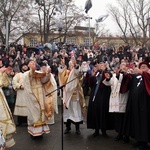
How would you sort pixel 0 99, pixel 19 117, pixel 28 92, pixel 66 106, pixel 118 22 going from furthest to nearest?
pixel 118 22
pixel 19 117
pixel 66 106
pixel 28 92
pixel 0 99

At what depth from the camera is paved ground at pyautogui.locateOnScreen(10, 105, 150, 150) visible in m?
5.68

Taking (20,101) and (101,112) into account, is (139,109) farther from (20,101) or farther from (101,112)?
(20,101)

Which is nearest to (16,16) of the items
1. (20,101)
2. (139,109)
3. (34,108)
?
(20,101)

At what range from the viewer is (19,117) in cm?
768

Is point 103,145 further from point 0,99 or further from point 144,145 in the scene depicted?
point 0,99

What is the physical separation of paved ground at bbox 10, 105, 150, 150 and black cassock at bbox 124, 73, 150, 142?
500mm

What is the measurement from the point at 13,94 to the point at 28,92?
3032mm

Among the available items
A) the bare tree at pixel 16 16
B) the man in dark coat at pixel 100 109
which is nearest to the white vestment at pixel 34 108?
the man in dark coat at pixel 100 109

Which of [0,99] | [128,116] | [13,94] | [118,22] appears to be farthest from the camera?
[118,22]

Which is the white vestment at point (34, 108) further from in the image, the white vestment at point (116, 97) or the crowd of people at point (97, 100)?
the white vestment at point (116, 97)

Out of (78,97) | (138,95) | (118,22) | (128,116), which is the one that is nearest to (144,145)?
(128,116)

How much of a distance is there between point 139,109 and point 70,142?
5.93 ft

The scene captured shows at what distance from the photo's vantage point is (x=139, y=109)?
5.35 meters

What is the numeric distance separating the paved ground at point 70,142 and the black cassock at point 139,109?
500mm
